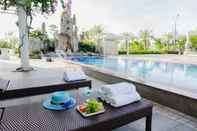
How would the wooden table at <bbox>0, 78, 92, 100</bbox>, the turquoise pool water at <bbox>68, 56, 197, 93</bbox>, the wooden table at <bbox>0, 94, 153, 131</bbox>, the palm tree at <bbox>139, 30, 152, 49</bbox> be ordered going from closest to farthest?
the wooden table at <bbox>0, 94, 153, 131</bbox>
the wooden table at <bbox>0, 78, 92, 100</bbox>
the turquoise pool water at <bbox>68, 56, 197, 93</bbox>
the palm tree at <bbox>139, 30, 152, 49</bbox>

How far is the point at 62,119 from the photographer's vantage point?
180 cm

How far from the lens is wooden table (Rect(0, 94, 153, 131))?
1.64 meters

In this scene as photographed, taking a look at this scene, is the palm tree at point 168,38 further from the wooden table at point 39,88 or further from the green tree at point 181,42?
the wooden table at point 39,88

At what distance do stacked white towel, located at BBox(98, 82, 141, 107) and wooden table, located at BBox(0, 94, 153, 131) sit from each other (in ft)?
0.24

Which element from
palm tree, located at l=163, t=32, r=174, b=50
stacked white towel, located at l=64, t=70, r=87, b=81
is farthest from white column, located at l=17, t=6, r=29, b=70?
palm tree, located at l=163, t=32, r=174, b=50

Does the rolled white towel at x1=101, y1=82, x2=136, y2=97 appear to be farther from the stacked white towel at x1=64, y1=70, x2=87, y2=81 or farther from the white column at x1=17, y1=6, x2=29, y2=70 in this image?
the white column at x1=17, y1=6, x2=29, y2=70

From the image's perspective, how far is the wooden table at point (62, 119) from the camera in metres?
1.64

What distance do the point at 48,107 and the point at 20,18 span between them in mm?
5017

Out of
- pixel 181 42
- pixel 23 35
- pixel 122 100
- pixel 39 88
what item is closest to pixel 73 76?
pixel 39 88

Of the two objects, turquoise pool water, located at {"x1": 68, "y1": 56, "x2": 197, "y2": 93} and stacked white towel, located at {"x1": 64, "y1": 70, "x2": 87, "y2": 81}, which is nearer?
stacked white towel, located at {"x1": 64, "y1": 70, "x2": 87, "y2": 81}

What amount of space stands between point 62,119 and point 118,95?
2.57ft

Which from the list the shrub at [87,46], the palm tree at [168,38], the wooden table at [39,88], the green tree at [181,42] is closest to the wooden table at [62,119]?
the wooden table at [39,88]

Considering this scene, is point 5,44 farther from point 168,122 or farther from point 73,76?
point 168,122

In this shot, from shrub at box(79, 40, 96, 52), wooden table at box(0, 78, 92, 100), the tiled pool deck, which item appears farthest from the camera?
shrub at box(79, 40, 96, 52)
